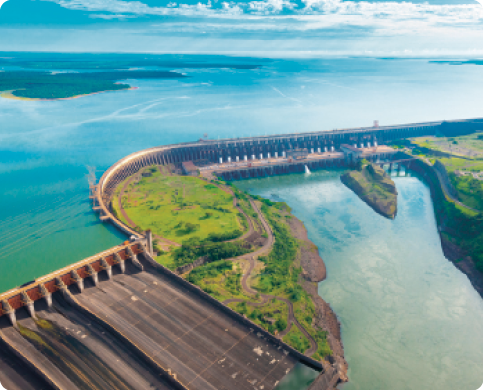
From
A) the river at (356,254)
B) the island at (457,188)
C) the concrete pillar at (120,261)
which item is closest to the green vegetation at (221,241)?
the river at (356,254)

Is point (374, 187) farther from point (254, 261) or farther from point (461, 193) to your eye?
point (254, 261)

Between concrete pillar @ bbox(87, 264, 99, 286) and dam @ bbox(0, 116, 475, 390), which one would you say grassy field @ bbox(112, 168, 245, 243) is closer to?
dam @ bbox(0, 116, 475, 390)

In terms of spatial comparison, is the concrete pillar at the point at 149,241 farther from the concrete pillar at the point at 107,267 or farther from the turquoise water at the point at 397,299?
the turquoise water at the point at 397,299

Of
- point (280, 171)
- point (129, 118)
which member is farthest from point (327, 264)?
point (129, 118)

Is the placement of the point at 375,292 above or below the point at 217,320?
below

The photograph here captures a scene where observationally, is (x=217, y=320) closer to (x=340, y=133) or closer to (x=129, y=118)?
(x=340, y=133)
